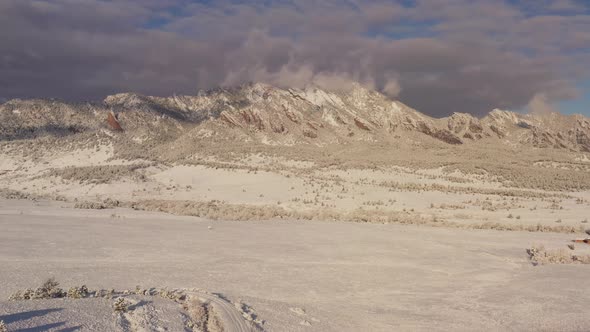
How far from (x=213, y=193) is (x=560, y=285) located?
21.4 metres

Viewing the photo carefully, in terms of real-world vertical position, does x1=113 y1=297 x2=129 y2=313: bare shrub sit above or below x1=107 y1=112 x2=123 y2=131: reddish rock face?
below

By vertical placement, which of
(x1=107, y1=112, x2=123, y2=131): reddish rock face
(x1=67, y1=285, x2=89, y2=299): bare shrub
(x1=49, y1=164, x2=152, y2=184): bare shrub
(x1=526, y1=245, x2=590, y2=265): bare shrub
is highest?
(x1=107, y1=112, x2=123, y2=131): reddish rock face

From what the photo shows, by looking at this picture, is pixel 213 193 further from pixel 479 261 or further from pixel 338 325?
pixel 338 325

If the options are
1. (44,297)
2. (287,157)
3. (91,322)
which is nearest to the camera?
(91,322)

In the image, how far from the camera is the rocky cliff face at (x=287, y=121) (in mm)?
50719

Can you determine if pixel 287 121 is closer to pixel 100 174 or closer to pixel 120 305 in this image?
pixel 100 174

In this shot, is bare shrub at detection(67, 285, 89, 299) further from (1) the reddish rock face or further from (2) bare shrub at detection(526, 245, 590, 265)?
(1) the reddish rock face

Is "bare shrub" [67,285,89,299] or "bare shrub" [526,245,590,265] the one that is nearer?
"bare shrub" [67,285,89,299]

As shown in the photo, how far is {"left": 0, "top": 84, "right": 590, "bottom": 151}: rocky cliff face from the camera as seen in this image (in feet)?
166

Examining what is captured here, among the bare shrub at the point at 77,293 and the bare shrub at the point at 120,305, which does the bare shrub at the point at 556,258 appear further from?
the bare shrub at the point at 77,293

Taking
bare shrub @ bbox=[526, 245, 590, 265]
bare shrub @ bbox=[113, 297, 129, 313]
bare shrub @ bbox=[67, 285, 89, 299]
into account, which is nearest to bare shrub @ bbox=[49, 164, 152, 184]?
bare shrub @ bbox=[67, 285, 89, 299]

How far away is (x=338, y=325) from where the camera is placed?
30.8 feet

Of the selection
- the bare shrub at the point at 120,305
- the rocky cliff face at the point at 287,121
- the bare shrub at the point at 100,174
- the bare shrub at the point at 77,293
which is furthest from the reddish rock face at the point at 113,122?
the bare shrub at the point at 120,305

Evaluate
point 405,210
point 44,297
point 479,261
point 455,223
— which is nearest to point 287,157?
point 405,210
